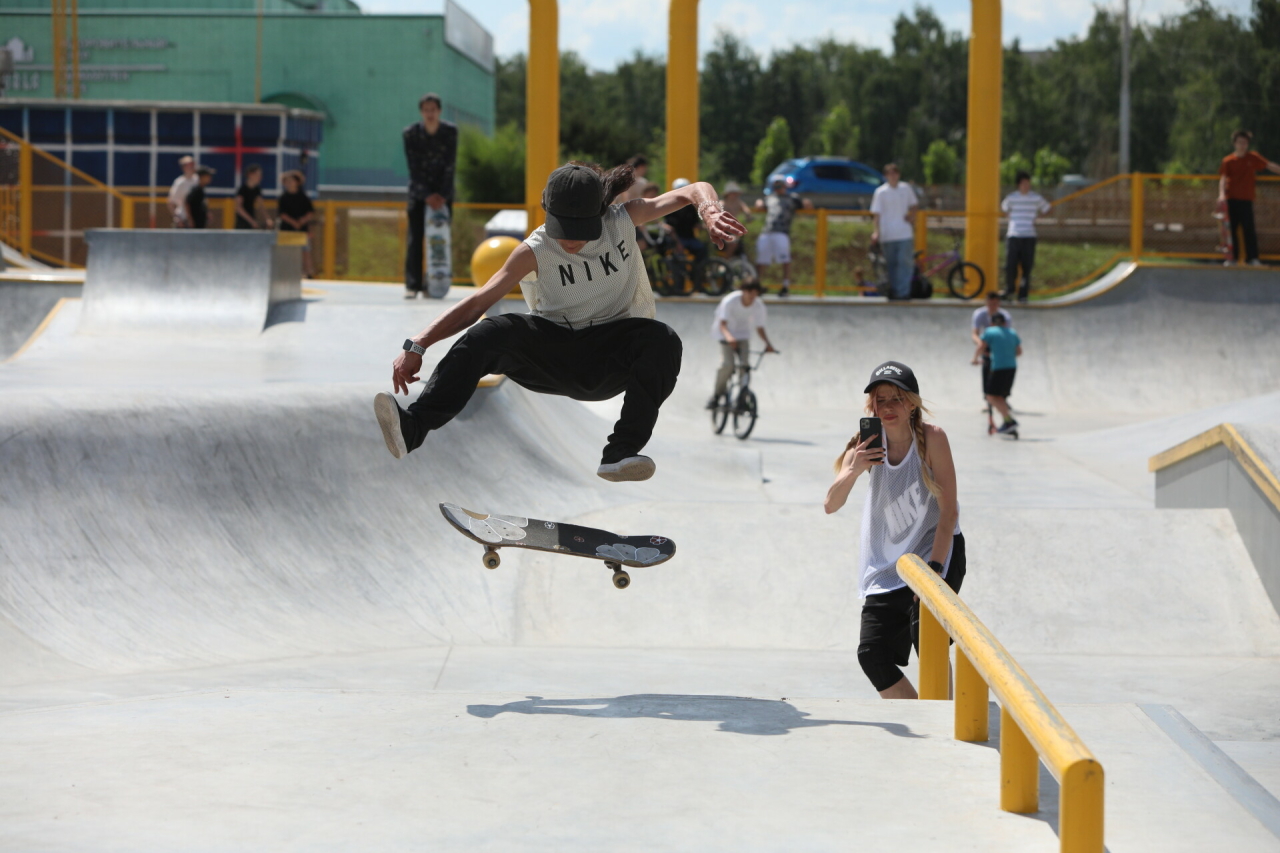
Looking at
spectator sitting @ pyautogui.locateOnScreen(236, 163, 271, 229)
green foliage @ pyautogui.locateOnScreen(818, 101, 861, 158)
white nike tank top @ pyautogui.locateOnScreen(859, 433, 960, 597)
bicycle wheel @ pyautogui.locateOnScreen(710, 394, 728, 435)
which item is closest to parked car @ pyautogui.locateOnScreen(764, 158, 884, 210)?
spectator sitting @ pyautogui.locateOnScreen(236, 163, 271, 229)

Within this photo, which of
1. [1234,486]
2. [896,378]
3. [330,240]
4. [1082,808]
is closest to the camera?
[1082,808]

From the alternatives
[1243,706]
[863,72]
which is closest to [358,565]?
[1243,706]

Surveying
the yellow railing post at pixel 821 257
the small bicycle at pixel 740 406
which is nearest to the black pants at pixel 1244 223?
the yellow railing post at pixel 821 257

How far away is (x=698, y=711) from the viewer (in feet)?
15.3

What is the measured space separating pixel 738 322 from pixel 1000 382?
9.98 ft

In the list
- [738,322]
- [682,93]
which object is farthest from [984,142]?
[738,322]

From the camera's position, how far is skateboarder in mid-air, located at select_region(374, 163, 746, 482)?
16.6ft

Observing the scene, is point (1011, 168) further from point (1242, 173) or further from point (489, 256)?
point (489, 256)

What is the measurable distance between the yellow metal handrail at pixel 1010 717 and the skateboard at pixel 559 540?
1.16 meters

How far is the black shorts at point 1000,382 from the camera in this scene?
1455 cm

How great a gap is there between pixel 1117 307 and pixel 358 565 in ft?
44.5

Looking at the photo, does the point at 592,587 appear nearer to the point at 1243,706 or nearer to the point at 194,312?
the point at 1243,706

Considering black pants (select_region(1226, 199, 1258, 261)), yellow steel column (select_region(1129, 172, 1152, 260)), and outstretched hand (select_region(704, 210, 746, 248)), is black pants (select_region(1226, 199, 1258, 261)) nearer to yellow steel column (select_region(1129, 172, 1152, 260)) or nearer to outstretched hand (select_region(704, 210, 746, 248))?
yellow steel column (select_region(1129, 172, 1152, 260))

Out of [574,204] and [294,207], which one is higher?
[294,207]
